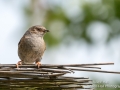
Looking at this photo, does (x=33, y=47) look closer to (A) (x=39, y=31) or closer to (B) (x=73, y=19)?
(A) (x=39, y=31)

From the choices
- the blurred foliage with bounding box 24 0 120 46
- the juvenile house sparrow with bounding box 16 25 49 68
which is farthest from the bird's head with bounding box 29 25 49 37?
the blurred foliage with bounding box 24 0 120 46

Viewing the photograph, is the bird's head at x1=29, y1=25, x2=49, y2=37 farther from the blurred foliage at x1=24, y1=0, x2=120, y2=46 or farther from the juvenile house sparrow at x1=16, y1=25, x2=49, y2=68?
the blurred foliage at x1=24, y1=0, x2=120, y2=46

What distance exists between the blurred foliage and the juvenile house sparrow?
1.74 m

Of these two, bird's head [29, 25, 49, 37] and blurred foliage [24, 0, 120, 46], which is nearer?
bird's head [29, 25, 49, 37]

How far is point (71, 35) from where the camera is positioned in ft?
27.0

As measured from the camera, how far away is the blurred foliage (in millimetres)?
8023

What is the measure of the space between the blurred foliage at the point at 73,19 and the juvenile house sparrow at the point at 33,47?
1.74 m

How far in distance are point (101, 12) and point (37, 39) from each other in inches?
87.6

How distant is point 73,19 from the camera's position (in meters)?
8.65

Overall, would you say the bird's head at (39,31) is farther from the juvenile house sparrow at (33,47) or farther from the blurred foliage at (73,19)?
the blurred foliage at (73,19)

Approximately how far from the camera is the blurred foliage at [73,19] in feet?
26.3

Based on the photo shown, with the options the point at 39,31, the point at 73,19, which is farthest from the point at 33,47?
the point at 73,19

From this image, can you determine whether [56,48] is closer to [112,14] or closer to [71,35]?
[71,35]

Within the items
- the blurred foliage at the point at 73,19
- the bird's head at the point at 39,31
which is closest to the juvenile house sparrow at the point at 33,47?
the bird's head at the point at 39,31
